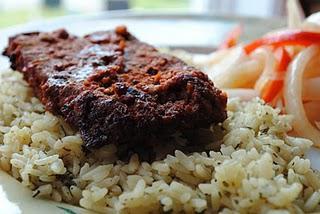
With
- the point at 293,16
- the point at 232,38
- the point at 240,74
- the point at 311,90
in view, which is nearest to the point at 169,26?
the point at 232,38

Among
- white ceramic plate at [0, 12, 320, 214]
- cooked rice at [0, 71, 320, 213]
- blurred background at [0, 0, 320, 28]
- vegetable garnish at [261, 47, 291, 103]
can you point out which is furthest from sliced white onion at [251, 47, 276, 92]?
blurred background at [0, 0, 320, 28]

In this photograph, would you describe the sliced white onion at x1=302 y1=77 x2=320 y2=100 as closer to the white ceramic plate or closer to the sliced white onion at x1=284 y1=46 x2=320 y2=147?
the sliced white onion at x1=284 y1=46 x2=320 y2=147

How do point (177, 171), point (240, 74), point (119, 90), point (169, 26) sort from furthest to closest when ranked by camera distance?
point (169, 26) → point (240, 74) → point (119, 90) → point (177, 171)

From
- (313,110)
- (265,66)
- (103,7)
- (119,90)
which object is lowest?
(103,7)

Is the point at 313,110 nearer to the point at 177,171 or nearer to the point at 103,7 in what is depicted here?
the point at 177,171

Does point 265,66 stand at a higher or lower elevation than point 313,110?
higher

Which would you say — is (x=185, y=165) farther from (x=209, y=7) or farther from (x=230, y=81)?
(x=209, y=7)

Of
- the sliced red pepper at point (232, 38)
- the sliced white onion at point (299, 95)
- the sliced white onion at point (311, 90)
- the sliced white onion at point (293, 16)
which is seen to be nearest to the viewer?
the sliced white onion at point (299, 95)

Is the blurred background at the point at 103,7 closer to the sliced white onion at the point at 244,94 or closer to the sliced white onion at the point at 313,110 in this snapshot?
the sliced white onion at the point at 244,94

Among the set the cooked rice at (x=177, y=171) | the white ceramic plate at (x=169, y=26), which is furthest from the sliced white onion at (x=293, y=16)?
the cooked rice at (x=177, y=171)
